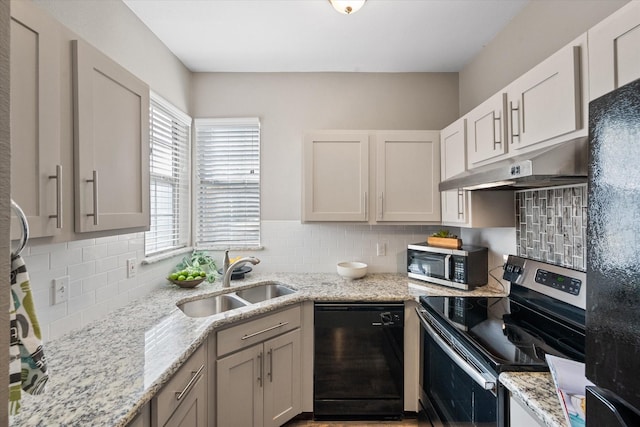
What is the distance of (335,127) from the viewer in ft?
8.91

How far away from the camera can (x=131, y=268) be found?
72.2 inches

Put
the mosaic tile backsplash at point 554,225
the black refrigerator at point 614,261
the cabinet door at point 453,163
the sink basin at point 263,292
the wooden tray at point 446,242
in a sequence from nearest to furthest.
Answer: the black refrigerator at point 614,261 → the mosaic tile backsplash at point 554,225 → the cabinet door at point 453,163 → the wooden tray at point 446,242 → the sink basin at point 263,292

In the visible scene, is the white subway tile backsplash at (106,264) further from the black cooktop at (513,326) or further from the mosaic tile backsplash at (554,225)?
the mosaic tile backsplash at (554,225)

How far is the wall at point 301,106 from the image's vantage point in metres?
2.69

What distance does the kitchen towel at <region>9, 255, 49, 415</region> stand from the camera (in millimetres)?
559

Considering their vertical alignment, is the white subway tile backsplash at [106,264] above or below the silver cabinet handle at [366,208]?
below

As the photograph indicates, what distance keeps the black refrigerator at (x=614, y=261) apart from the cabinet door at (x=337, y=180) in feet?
5.93

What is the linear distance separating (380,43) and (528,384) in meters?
2.26

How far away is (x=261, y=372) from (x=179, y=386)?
714 millimetres

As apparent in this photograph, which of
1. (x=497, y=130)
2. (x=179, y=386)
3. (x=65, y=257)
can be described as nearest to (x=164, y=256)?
(x=65, y=257)

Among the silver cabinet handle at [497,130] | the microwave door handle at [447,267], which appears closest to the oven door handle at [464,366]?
the microwave door handle at [447,267]

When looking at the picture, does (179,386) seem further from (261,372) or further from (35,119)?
(35,119)

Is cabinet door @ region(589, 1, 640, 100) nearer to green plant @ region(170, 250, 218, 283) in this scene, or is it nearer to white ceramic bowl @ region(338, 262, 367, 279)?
white ceramic bowl @ region(338, 262, 367, 279)

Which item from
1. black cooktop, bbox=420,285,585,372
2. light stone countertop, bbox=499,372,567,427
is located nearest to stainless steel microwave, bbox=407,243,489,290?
black cooktop, bbox=420,285,585,372
